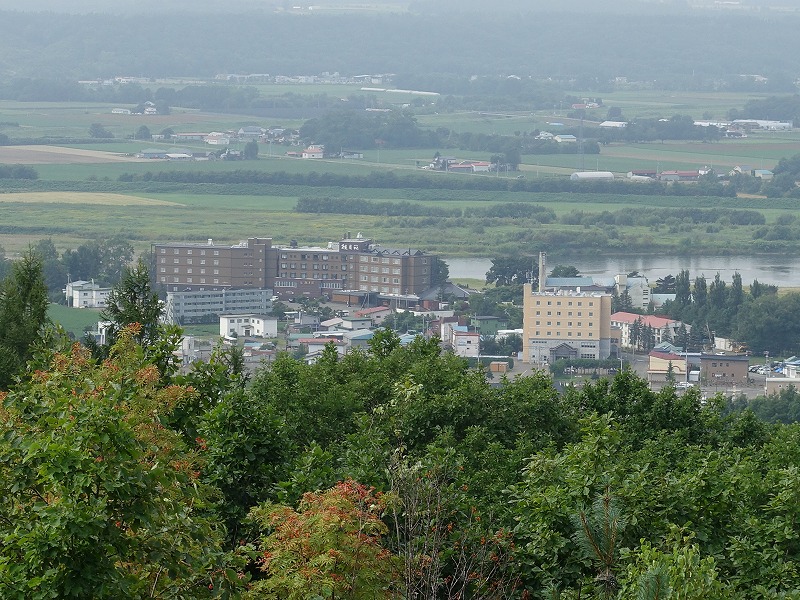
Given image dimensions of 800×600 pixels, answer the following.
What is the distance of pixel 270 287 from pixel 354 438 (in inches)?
1517

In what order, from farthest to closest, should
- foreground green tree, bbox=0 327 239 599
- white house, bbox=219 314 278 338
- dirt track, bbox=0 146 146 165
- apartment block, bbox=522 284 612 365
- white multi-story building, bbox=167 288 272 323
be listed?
dirt track, bbox=0 146 146 165 < white multi-story building, bbox=167 288 272 323 < white house, bbox=219 314 278 338 < apartment block, bbox=522 284 612 365 < foreground green tree, bbox=0 327 239 599

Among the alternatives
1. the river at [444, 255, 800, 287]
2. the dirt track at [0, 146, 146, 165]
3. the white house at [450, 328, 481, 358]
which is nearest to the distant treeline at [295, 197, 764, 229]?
the river at [444, 255, 800, 287]

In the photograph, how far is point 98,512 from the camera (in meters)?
6.27

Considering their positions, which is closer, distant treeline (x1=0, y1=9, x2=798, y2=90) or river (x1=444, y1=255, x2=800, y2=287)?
river (x1=444, y1=255, x2=800, y2=287)

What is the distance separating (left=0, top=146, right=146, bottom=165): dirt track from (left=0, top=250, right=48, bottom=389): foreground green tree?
6255cm

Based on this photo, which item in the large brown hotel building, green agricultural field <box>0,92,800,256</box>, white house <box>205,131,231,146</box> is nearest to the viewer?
the large brown hotel building

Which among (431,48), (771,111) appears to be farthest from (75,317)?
(431,48)

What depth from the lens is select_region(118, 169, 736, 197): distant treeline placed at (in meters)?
73.9

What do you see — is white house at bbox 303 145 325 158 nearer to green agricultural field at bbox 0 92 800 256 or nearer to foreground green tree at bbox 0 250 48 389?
green agricultural field at bbox 0 92 800 256

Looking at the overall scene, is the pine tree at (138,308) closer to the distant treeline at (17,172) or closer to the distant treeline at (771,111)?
the distant treeline at (17,172)

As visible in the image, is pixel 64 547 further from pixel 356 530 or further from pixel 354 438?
pixel 354 438

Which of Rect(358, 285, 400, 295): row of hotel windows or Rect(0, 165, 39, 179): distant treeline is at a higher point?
Rect(0, 165, 39, 179): distant treeline

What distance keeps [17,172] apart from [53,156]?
16.7 feet

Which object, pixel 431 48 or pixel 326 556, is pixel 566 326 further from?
pixel 431 48
